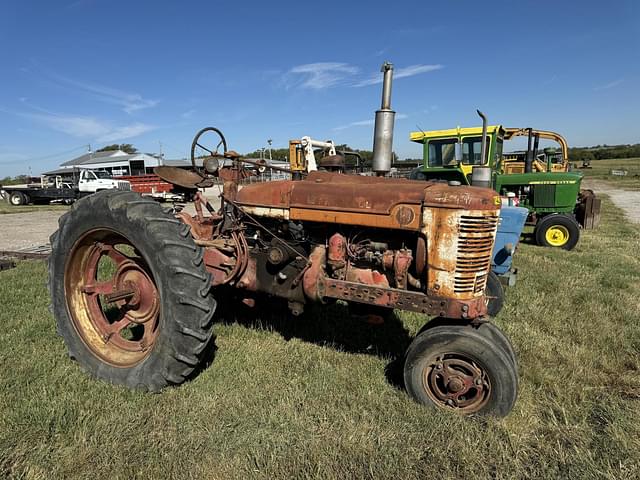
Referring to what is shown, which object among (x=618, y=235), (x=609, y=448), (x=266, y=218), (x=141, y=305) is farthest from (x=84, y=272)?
(x=618, y=235)

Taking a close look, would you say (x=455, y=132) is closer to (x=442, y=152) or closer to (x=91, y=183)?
(x=442, y=152)

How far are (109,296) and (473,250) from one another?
101 inches

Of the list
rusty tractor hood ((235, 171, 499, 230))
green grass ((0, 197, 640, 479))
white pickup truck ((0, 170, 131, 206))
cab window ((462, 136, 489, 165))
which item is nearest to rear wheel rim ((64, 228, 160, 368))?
green grass ((0, 197, 640, 479))

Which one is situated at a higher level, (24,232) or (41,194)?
(41,194)

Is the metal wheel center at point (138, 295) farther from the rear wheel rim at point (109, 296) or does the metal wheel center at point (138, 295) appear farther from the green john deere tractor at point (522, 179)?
the green john deere tractor at point (522, 179)

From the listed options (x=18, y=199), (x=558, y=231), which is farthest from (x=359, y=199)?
(x=18, y=199)

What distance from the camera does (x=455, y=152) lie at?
10.3 metres

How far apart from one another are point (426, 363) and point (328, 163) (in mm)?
1906

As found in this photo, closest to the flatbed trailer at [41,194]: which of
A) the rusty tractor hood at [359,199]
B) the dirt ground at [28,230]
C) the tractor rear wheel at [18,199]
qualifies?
the tractor rear wheel at [18,199]

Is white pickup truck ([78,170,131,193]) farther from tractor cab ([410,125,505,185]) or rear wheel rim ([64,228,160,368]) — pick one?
rear wheel rim ([64,228,160,368])

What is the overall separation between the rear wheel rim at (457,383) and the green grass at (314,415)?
0.12 meters

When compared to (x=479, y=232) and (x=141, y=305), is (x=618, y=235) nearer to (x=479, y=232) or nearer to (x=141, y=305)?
(x=479, y=232)

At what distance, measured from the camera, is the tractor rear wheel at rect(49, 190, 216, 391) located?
2830 mm

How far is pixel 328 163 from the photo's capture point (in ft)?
12.6
